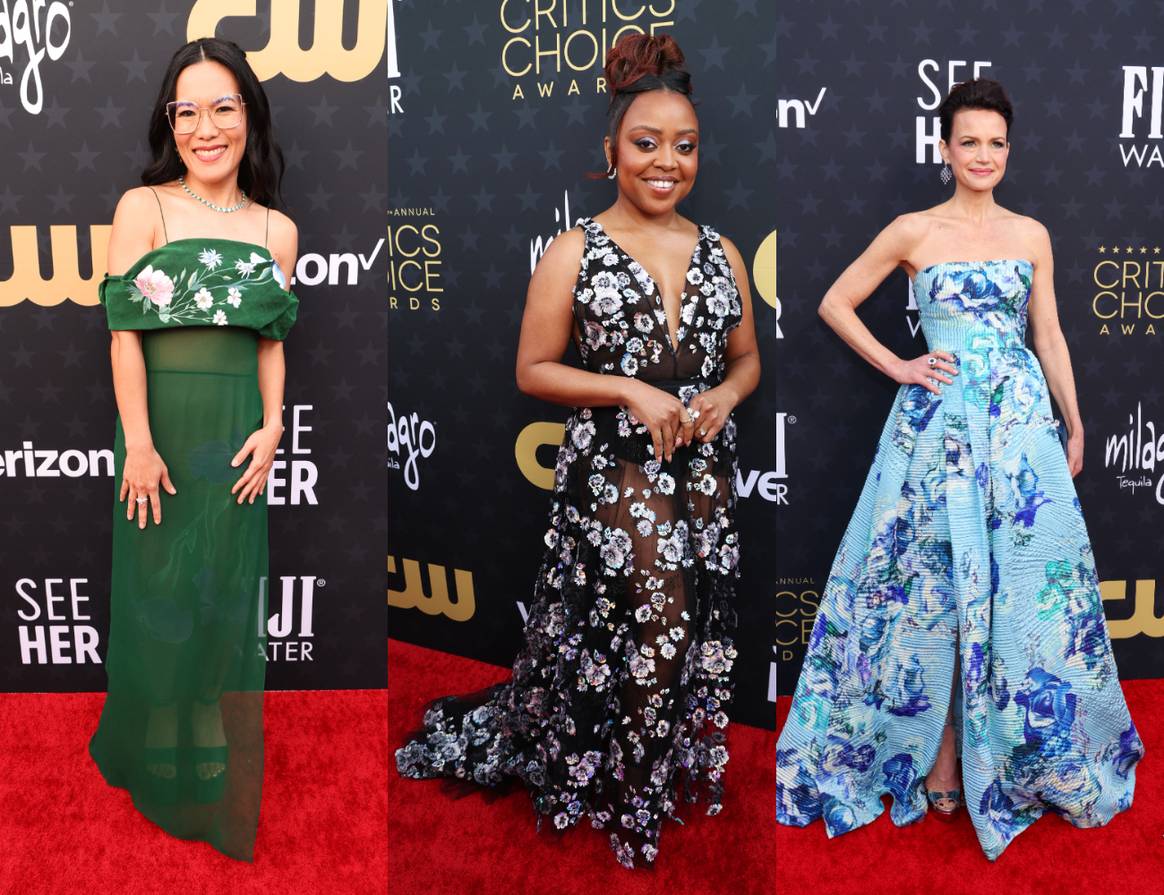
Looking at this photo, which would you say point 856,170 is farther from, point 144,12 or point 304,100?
point 144,12

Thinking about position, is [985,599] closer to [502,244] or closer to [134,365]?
[502,244]

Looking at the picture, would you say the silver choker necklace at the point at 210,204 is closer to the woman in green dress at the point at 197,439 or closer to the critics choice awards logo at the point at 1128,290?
the woman in green dress at the point at 197,439

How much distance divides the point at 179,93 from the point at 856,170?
6.99 feet

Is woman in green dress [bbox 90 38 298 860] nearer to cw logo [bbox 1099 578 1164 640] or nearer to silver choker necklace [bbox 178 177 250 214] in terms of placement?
silver choker necklace [bbox 178 177 250 214]

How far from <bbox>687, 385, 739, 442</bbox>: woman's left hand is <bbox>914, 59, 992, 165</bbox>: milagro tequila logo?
132cm

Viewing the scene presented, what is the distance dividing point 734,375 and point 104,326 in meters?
2.13

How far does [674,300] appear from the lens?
2623 mm

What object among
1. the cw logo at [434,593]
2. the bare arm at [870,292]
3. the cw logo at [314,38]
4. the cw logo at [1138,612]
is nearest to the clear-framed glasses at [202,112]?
the cw logo at [314,38]

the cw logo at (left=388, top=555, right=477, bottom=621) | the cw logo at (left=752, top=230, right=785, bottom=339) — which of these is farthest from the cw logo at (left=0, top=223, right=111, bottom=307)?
the cw logo at (left=752, top=230, right=785, bottom=339)

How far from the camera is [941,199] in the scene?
3389mm

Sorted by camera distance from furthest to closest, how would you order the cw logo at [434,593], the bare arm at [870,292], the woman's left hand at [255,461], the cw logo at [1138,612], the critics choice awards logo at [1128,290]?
the cw logo at [434,593]
the cw logo at [1138,612]
the critics choice awards logo at [1128,290]
the bare arm at [870,292]
the woman's left hand at [255,461]

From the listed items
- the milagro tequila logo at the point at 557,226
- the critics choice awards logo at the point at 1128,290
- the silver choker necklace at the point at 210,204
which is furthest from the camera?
the critics choice awards logo at the point at 1128,290

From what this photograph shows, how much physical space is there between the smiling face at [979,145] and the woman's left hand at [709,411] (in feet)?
3.19

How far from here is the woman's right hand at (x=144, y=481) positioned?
8.60ft
